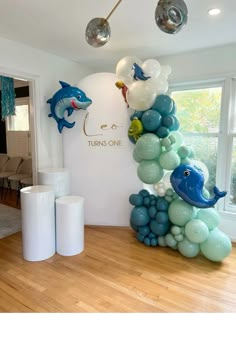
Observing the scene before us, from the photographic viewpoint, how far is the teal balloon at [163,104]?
2.86 m

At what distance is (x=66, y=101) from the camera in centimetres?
338

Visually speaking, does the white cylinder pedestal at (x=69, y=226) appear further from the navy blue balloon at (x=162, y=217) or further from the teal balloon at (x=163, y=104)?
the teal balloon at (x=163, y=104)

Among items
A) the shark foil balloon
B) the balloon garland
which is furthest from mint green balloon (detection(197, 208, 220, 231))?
the shark foil balloon

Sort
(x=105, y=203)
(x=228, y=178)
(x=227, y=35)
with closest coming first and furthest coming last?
(x=227, y=35), (x=228, y=178), (x=105, y=203)

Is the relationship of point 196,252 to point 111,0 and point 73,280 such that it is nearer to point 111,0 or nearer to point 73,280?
point 73,280

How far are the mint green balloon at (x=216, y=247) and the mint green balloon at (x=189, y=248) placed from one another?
0.08 meters

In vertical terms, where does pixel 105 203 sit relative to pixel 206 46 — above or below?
below

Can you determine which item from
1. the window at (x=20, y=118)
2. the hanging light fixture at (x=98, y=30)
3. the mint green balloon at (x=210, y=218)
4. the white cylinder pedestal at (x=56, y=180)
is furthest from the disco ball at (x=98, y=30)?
the window at (x=20, y=118)

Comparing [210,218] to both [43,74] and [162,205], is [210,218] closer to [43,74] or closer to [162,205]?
[162,205]

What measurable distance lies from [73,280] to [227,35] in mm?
3097

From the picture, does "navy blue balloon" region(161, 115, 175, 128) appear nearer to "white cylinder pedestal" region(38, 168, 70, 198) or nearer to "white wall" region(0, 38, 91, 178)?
"white cylinder pedestal" region(38, 168, 70, 198)

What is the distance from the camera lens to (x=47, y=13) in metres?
2.35
